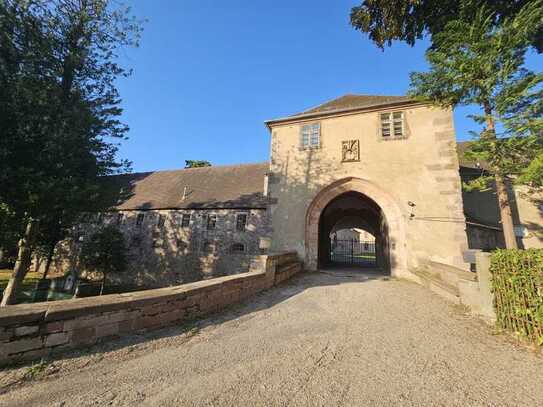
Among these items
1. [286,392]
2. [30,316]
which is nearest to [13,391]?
[30,316]

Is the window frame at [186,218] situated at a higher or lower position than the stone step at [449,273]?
higher

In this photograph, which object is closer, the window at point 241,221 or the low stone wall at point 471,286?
the low stone wall at point 471,286

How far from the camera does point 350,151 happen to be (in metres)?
11.2

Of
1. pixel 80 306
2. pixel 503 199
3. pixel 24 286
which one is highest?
pixel 503 199

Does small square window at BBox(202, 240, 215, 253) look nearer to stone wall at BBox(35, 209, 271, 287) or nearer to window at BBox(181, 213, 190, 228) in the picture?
stone wall at BBox(35, 209, 271, 287)

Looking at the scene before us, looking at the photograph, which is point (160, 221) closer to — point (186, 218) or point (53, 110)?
point (186, 218)

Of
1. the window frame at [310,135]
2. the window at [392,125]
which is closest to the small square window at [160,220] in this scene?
the window frame at [310,135]

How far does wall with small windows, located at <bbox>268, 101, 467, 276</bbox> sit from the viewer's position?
30.9 feet

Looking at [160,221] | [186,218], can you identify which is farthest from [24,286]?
[186,218]

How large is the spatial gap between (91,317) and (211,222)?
13.5m

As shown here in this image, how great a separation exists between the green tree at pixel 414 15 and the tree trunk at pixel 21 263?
15499 mm

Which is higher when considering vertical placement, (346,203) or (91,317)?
(346,203)

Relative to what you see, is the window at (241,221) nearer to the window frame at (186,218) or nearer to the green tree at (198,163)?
the window frame at (186,218)

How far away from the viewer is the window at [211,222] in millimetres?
16516
